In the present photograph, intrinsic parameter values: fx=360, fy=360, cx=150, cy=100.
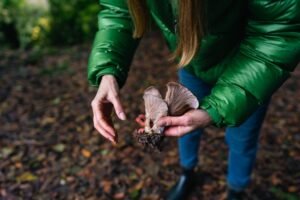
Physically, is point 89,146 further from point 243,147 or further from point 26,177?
point 243,147

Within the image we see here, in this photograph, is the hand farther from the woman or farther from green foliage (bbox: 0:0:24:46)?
green foliage (bbox: 0:0:24:46)

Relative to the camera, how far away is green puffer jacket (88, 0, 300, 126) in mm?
1422

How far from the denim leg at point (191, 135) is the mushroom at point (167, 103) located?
0.62 meters

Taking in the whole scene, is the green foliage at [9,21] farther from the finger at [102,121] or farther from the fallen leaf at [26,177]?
the finger at [102,121]

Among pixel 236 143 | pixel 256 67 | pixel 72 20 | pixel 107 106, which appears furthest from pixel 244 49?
pixel 72 20

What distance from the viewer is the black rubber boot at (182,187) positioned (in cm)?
268

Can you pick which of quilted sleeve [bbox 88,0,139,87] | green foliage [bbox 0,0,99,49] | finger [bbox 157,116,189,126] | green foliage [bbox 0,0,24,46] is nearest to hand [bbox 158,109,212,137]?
finger [bbox 157,116,189,126]

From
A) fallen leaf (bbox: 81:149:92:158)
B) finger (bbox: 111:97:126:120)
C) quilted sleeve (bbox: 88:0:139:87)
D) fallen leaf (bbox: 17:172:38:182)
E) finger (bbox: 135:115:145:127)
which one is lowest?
fallen leaf (bbox: 17:172:38:182)

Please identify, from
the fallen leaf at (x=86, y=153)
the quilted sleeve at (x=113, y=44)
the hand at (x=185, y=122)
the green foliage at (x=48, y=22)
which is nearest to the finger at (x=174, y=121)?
the hand at (x=185, y=122)

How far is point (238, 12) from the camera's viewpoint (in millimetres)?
1552

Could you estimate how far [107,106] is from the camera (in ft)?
5.41

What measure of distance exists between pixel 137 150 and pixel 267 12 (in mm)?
2034

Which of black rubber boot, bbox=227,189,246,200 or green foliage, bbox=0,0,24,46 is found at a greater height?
green foliage, bbox=0,0,24,46

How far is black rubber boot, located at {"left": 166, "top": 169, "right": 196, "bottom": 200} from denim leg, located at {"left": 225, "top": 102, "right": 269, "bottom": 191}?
1.07ft
